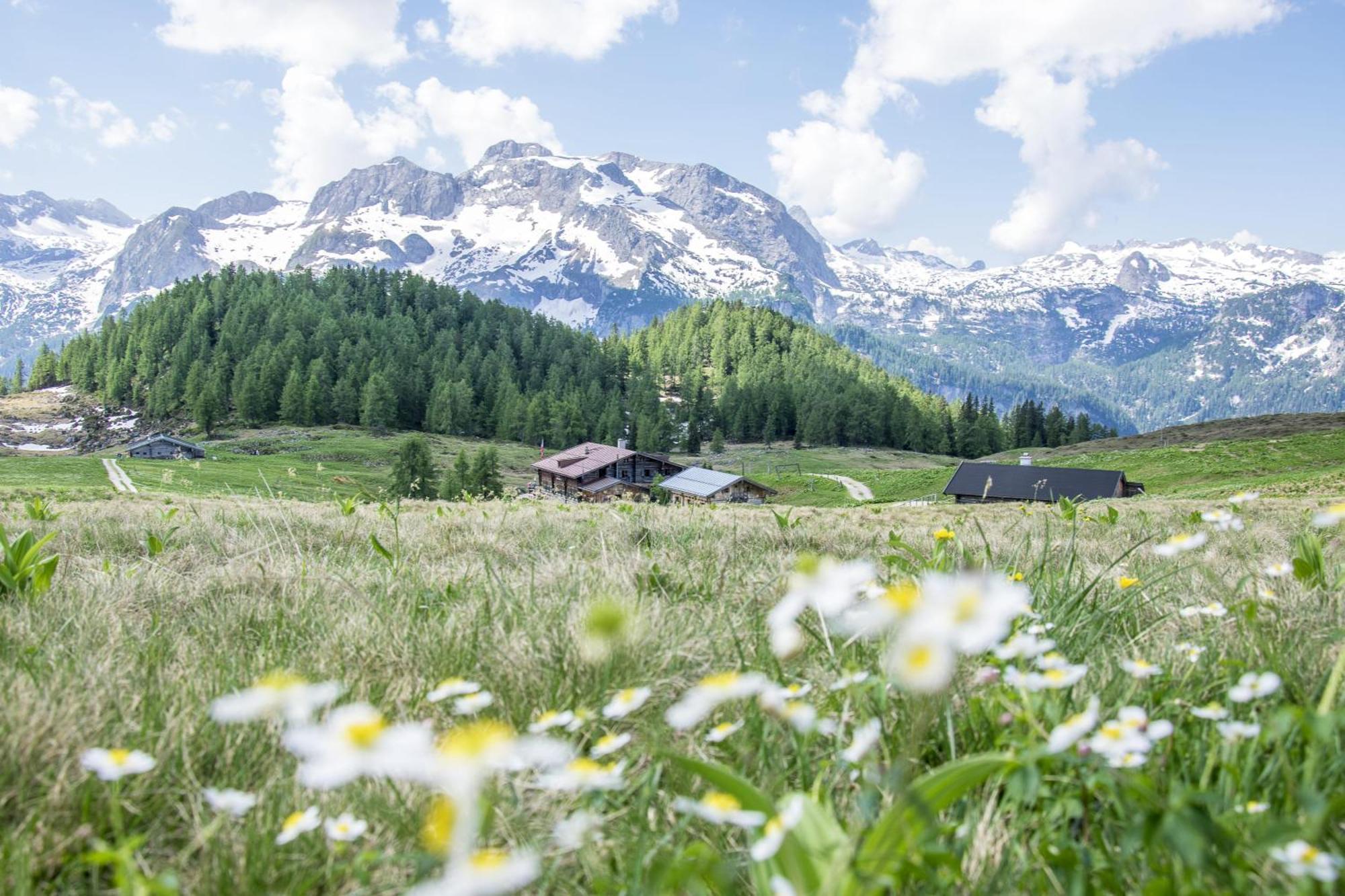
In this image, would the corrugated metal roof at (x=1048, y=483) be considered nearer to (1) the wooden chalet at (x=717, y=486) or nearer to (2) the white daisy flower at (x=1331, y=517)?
(1) the wooden chalet at (x=717, y=486)

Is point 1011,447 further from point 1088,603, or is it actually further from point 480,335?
point 1088,603

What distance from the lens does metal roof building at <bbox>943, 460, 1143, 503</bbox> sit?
50562 mm

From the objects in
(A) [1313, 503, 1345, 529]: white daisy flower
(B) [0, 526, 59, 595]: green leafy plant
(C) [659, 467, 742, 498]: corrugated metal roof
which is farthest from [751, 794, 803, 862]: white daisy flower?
(C) [659, 467, 742, 498]: corrugated metal roof

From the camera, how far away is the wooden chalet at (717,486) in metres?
64.8

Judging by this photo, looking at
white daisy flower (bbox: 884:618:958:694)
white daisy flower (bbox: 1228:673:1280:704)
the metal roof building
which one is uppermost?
white daisy flower (bbox: 884:618:958:694)

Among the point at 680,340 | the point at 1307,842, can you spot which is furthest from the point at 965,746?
the point at 680,340

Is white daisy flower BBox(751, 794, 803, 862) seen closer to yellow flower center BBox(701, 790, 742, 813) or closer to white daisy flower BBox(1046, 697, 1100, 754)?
yellow flower center BBox(701, 790, 742, 813)

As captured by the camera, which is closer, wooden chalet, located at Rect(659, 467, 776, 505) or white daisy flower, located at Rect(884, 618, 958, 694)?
white daisy flower, located at Rect(884, 618, 958, 694)

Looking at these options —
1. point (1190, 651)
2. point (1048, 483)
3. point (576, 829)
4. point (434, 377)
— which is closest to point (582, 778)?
point (576, 829)

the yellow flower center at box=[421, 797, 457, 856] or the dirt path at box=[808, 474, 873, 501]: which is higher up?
the yellow flower center at box=[421, 797, 457, 856]

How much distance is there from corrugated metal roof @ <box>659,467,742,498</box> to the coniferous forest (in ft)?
167

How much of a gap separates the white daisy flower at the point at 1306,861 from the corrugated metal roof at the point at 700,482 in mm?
60368

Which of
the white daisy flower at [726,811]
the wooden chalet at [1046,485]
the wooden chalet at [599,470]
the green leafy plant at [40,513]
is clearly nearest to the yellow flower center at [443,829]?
the white daisy flower at [726,811]

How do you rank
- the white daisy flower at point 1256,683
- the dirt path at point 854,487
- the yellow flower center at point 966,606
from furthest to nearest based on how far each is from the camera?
the dirt path at point 854,487 < the white daisy flower at point 1256,683 < the yellow flower center at point 966,606
